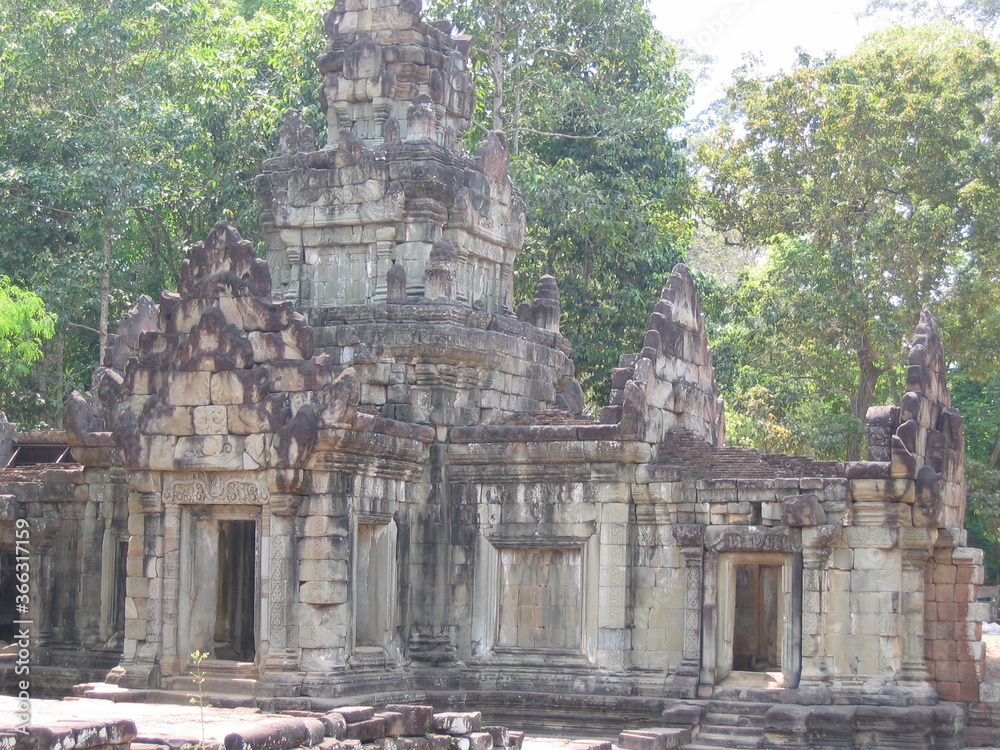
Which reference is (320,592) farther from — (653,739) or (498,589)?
(653,739)

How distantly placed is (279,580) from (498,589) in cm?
332

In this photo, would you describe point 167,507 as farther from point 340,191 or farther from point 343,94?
point 343,94

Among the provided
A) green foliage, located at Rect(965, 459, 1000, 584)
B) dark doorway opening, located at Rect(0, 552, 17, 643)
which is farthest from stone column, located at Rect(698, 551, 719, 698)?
green foliage, located at Rect(965, 459, 1000, 584)

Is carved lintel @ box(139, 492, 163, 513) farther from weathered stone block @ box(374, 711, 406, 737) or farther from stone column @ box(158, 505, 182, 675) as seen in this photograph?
weathered stone block @ box(374, 711, 406, 737)

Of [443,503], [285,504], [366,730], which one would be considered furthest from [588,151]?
[366,730]

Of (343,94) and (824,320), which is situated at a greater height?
(343,94)

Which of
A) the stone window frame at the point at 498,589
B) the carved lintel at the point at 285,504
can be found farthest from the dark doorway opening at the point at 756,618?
the carved lintel at the point at 285,504

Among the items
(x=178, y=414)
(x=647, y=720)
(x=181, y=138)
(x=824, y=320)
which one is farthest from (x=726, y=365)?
(x=178, y=414)

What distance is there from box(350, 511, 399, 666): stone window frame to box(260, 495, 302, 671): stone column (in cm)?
73

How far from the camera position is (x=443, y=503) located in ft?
59.4

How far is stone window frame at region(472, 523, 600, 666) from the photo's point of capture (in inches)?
690

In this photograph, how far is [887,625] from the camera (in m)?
16.2

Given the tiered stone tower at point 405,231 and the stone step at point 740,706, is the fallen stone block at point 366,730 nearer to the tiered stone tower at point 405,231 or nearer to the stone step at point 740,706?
the stone step at point 740,706

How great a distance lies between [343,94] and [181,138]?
1211cm
